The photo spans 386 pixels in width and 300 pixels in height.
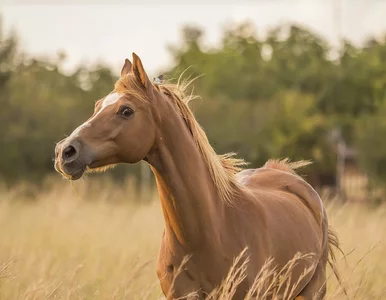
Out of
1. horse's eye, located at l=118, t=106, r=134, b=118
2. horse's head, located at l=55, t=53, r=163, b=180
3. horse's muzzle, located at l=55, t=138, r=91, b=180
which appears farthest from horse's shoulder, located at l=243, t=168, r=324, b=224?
horse's muzzle, located at l=55, t=138, r=91, b=180

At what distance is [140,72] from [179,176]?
2.27 ft

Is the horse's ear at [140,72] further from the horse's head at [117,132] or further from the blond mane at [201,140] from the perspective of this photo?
the blond mane at [201,140]

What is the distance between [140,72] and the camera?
5.10 meters

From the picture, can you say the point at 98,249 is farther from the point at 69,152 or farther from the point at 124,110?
the point at 69,152

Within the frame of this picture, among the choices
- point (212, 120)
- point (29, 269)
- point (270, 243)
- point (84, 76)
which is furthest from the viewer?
point (84, 76)

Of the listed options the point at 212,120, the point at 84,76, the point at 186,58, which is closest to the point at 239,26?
the point at 186,58

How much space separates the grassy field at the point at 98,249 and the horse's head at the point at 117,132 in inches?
15.6

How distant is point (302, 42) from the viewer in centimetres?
4756

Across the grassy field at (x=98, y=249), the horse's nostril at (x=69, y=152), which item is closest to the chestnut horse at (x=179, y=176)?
the horse's nostril at (x=69, y=152)

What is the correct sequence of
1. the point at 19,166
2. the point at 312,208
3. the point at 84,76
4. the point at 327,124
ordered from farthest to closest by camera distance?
the point at 84,76 → the point at 327,124 → the point at 19,166 → the point at 312,208

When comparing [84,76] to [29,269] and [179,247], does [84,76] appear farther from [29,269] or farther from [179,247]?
[179,247]

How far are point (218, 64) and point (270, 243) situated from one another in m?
40.5

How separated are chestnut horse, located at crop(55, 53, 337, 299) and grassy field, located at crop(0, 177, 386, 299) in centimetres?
30

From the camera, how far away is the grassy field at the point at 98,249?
21.3ft
